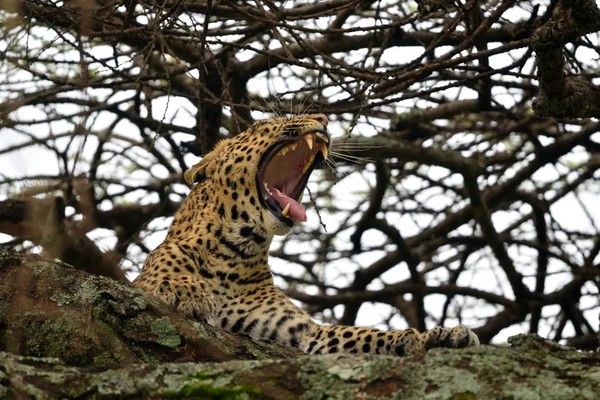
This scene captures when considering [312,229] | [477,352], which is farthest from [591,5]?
[312,229]

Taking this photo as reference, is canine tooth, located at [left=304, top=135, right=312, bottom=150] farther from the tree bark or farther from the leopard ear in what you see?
the tree bark

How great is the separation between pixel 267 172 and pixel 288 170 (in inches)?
5.3

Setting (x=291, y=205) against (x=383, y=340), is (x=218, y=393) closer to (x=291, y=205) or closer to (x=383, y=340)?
(x=383, y=340)

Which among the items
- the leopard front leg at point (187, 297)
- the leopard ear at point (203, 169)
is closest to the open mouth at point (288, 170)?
the leopard ear at point (203, 169)

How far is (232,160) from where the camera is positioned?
6.70 metres

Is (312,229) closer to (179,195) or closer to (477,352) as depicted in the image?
(179,195)

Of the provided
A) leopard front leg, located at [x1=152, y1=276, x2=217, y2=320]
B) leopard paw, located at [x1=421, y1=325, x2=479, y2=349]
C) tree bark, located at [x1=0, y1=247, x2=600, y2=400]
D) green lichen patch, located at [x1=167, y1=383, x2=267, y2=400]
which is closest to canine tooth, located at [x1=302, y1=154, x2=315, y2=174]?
leopard front leg, located at [x1=152, y1=276, x2=217, y2=320]

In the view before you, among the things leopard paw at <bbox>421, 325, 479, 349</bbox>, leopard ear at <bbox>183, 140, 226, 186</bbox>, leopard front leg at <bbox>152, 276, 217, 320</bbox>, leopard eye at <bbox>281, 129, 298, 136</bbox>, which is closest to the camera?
leopard paw at <bbox>421, 325, 479, 349</bbox>

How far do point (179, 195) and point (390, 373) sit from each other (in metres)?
5.97

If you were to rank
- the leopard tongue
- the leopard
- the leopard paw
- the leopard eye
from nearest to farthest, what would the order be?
the leopard paw
the leopard
the leopard tongue
the leopard eye

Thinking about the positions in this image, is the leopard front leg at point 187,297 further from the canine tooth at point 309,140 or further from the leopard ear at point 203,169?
the leopard ear at point 203,169

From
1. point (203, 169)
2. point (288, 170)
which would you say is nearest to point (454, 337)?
point (288, 170)

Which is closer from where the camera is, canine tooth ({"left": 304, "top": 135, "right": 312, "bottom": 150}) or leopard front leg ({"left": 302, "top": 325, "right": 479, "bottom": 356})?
leopard front leg ({"left": 302, "top": 325, "right": 479, "bottom": 356})

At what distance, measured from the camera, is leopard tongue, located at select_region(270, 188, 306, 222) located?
6.19 meters
